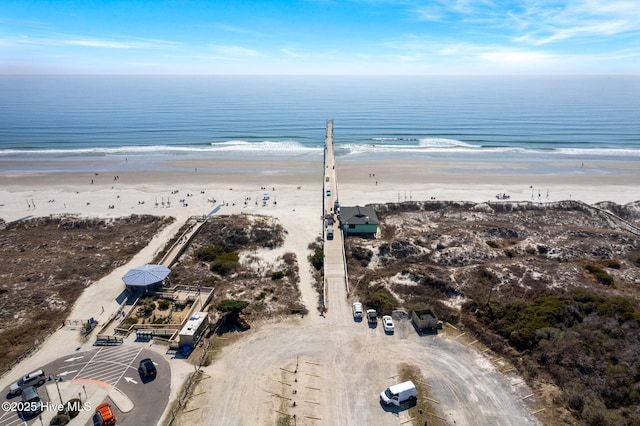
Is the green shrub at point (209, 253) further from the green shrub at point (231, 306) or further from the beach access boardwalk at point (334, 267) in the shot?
the beach access boardwalk at point (334, 267)

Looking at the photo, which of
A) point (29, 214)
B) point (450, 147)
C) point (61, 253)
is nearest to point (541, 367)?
point (61, 253)

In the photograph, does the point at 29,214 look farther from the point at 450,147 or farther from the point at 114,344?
the point at 450,147

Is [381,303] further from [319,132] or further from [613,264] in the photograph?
[319,132]

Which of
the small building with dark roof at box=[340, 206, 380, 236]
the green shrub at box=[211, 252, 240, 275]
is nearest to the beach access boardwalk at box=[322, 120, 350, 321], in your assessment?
the small building with dark roof at box=[340, 206, 380, 236]

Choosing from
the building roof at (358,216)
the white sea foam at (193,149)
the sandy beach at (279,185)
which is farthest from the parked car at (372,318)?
the white sea foam at (193,149)

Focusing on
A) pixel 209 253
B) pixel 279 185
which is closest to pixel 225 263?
pixel 209 253
